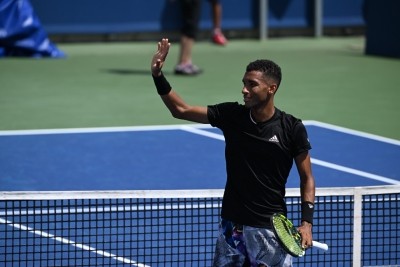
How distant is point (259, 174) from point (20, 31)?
1202 centimetres

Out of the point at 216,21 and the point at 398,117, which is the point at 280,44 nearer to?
the point at 216,21

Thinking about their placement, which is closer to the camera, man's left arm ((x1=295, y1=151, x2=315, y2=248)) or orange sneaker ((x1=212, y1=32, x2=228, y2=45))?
man's left arm ((x1=295, y1=151, x2=315, y2=248))

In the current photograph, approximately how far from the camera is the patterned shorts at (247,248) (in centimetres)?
589

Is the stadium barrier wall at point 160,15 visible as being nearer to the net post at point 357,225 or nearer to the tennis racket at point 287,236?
the net post at point 357,225

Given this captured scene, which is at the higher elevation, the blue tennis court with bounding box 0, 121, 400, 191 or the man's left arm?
the man's left arm

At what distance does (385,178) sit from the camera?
10.5 m

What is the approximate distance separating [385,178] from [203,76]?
6.11m

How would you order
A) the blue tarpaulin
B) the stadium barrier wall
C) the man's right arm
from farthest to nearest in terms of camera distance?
1. the stadium barrier wall
2. the blue tarpaulin
3. the man's right arm

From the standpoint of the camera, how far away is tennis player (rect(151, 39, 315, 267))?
5.91m

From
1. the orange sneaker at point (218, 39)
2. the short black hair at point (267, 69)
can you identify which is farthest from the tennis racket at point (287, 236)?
the orange sneaker at point (218, 39)

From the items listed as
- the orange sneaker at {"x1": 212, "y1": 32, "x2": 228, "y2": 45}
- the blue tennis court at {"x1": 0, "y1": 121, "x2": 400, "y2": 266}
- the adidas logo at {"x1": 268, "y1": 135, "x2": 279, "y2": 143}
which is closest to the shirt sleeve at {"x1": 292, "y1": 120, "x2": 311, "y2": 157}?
the adidas logo at {"x1": 268, "y1": 135, "x2": 279, "y2": 143}

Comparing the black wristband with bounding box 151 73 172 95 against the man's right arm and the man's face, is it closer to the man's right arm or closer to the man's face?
the man's right arm

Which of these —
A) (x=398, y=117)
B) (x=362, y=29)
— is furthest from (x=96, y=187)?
(x=362, y=29)

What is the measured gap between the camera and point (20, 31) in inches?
683
